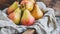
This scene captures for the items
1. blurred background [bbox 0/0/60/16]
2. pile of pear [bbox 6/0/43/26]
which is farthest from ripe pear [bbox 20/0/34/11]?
blurred background [bbox 0/0/60/16]

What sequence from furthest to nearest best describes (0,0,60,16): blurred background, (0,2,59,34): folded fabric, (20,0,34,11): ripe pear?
(0,0,60,16): blurred background, (20,0,34,11): ripe pear, (0,2,59,34): folded fabric

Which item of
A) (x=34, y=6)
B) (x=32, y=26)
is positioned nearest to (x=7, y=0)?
(x=34, y=6)

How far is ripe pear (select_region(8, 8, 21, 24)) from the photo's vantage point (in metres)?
0.85

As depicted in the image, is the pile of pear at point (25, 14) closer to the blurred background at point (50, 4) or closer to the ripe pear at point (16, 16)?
the ripe pear at point (16, 16)

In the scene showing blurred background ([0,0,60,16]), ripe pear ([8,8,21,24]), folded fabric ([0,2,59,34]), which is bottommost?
folded fabric ([0,2,59,34])

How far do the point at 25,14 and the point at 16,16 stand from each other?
0.05 m

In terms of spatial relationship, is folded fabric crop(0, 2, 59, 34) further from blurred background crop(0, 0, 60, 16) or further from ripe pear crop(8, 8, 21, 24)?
blurred background crop(0, 0, 60, 16)

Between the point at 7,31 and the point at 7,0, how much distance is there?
1.76ft

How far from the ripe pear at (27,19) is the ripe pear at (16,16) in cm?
3

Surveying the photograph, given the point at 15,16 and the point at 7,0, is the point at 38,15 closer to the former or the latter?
the point at 15,16

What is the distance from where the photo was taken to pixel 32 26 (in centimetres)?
80

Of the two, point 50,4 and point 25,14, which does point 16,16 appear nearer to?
point 25,14

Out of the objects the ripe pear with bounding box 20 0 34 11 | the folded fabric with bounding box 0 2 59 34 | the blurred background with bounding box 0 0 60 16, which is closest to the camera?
the folded fabric with bounding box 0 2 59 34

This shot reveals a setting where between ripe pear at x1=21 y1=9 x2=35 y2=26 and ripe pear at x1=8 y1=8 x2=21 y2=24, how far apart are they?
0.03 meters
